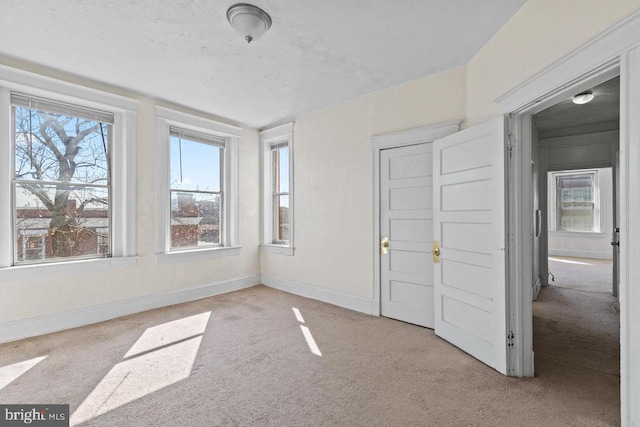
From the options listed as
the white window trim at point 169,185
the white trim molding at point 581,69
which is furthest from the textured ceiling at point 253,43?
the white trim molding at point 581,69

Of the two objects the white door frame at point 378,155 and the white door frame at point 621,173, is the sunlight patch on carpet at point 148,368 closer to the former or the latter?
the white door frame at point 378,155

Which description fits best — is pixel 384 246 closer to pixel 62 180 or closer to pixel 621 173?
pixel 621 173

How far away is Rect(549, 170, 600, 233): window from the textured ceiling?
8.01m

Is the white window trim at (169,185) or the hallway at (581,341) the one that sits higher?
the white window trim at (169,185)

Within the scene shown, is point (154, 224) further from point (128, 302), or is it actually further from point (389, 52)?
point (389, 52)

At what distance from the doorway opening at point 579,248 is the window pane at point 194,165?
4.46 metres

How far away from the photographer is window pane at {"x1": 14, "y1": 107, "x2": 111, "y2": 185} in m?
3.17

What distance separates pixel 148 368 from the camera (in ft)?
8.26

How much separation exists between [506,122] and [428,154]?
0.98m

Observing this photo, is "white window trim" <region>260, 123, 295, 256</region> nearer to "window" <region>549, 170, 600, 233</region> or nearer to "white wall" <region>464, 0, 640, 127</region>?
"white wall" <region>464, 0, 640, 127</region>

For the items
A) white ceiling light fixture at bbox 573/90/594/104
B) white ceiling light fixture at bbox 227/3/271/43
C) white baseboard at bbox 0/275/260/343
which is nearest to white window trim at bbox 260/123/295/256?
white baseboard at bbox 0/275/260/343

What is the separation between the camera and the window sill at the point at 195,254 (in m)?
4.14

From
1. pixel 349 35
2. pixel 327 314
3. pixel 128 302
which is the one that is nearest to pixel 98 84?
pixel 128 302

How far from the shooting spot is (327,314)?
151 inches
